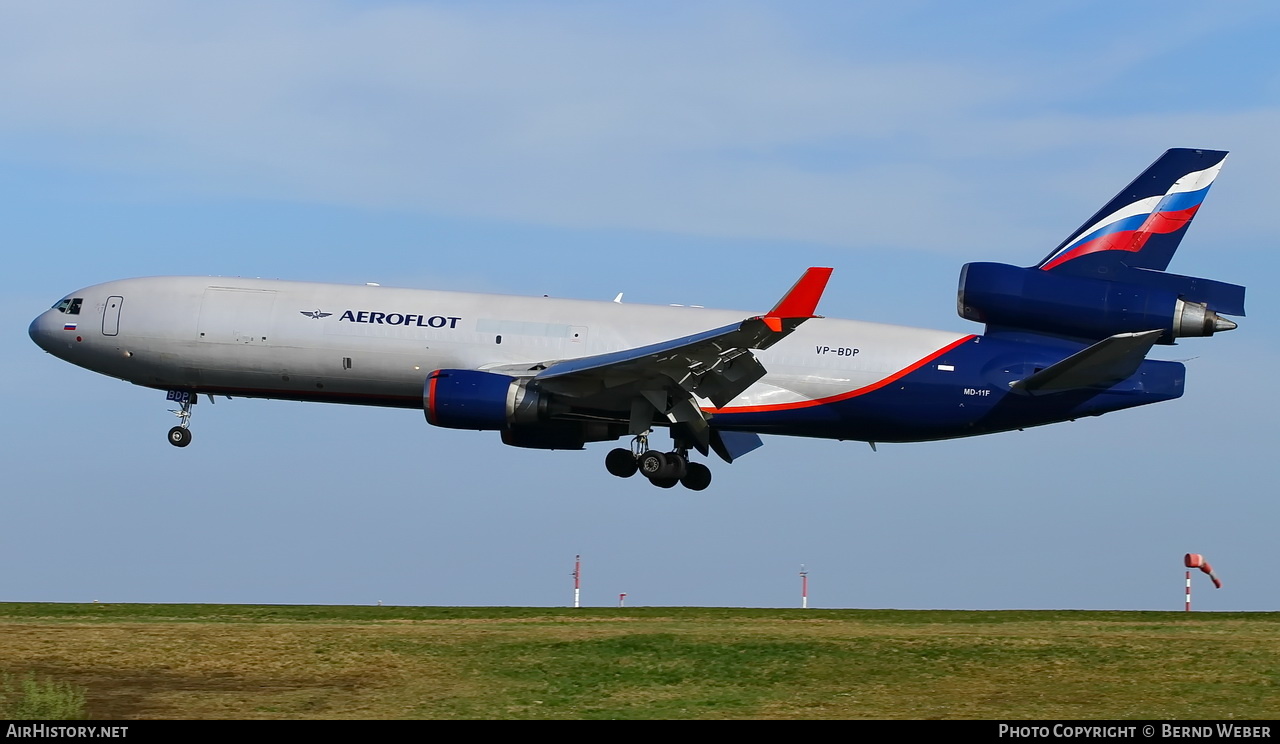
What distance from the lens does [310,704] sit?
20047 mm

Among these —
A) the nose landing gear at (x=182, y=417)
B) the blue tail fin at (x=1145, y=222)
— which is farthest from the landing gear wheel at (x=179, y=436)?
the blue tail fin at (x=1145, y=222)

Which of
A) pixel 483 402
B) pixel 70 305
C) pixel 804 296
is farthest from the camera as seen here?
pixel 70 305

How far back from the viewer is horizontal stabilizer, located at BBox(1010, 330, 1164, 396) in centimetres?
3438

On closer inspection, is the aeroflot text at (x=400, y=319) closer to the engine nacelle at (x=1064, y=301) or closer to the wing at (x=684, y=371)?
the wing at (x=684, y=371)

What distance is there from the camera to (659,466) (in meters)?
38.2

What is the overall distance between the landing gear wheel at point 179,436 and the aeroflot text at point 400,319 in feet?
19.6

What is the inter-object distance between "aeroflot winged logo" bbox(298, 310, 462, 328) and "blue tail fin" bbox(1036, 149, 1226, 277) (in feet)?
49.1

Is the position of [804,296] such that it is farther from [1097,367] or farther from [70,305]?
[70,305]

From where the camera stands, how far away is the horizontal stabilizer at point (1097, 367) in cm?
3438

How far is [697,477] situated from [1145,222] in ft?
42.5

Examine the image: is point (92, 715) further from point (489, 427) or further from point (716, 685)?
point (489, 427)

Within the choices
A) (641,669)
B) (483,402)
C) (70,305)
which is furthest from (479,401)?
(641,669)
